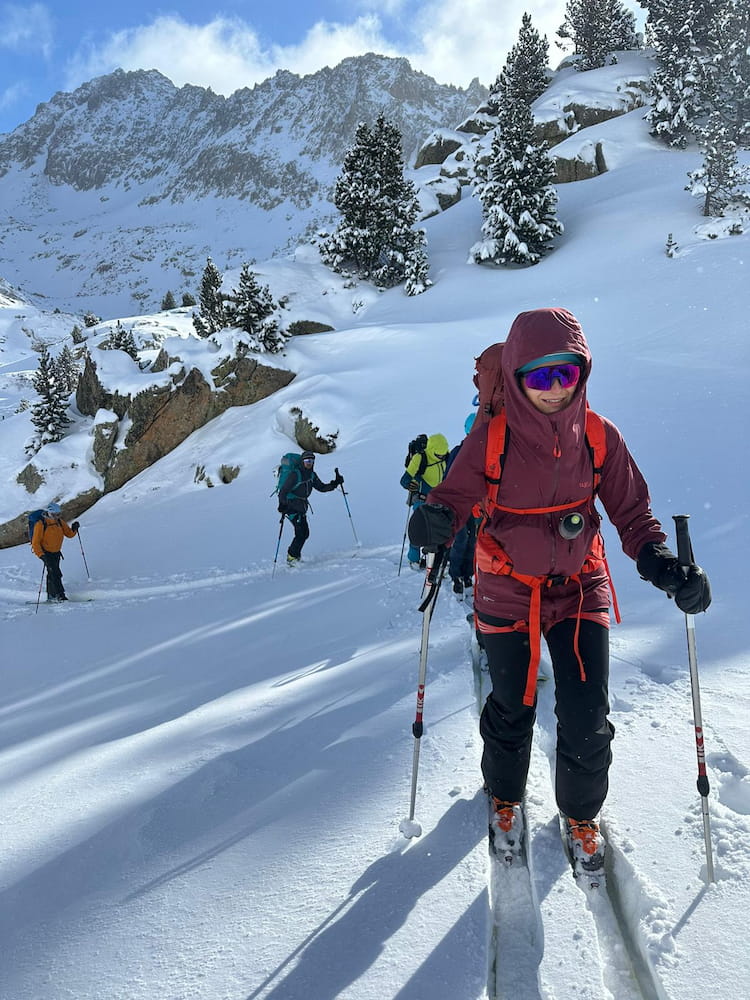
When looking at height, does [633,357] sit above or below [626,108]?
below

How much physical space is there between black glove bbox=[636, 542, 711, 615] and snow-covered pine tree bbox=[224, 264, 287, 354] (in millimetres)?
18459

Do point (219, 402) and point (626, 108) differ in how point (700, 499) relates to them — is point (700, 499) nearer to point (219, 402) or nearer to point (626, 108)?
point (219, 402)

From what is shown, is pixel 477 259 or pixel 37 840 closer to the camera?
pixel 37 840

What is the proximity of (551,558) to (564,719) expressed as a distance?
26.5 inches

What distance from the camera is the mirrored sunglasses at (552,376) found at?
2201mm

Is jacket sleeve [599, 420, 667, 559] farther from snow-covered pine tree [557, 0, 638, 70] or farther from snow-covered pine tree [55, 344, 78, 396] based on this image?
snow-covered pine tree [557, 0, 638, 70]

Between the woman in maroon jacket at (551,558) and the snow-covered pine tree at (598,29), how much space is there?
164ft

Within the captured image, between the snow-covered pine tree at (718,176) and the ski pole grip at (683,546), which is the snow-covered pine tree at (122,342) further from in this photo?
the ski pole grip at (683,546)

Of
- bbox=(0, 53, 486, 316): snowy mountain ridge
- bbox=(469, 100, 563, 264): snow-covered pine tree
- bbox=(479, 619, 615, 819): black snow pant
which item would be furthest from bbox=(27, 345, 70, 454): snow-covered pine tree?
bbox=(0, 53, 486, 316): snowy mountain ridge

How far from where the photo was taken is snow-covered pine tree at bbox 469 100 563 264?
22141mm

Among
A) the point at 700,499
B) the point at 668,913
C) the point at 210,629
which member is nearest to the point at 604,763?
the point at 668,913

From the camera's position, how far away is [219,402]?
1909cm

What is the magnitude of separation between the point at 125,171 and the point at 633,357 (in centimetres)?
20708

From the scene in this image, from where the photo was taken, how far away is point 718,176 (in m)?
18.8
